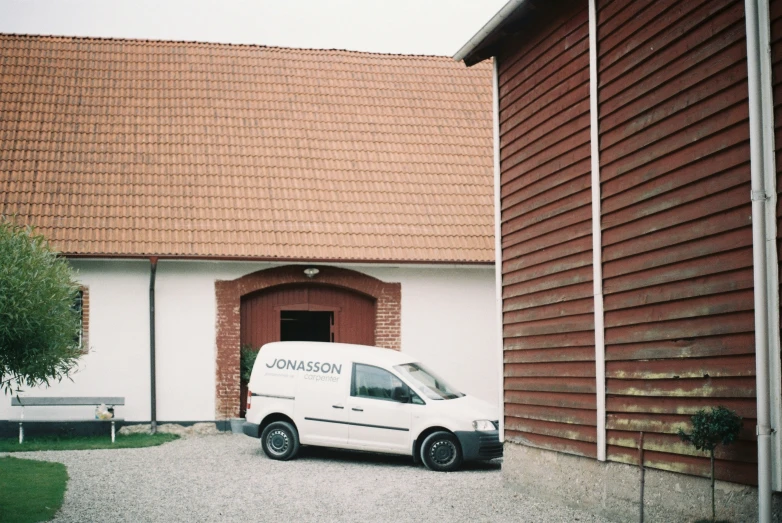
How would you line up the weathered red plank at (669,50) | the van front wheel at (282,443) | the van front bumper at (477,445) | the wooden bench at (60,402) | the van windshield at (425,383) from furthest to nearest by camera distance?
the wooden bench at (60,402) < the van front wheel at (282,443) < the van windshield at (425,383) < the van front bumper at (477,445) < the weathered red plank at (669,50)

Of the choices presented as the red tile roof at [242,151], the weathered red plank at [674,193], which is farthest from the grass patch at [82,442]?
the weathered red plank at [674,193]

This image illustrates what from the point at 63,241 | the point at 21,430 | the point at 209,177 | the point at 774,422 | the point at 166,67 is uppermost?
the point at 166,67

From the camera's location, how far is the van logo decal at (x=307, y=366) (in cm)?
1431

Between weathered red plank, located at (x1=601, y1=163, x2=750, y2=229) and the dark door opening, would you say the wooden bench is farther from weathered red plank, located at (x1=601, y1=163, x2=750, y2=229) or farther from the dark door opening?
weathered red plank, located at (x1=601, y1=163, x2=750, y2=229)

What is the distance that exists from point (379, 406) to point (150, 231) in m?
6.39

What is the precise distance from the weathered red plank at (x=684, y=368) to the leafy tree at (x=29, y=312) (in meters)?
6.05

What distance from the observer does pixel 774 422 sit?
20.8ft

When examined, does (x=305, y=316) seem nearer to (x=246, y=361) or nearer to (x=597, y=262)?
(x=246, y=361)

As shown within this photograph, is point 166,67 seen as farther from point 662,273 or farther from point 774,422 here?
point 774,422

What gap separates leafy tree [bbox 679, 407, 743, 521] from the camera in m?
6.70

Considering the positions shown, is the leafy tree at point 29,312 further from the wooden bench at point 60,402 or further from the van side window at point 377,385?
the wooden bench at point 60,402

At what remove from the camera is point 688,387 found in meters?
7.59

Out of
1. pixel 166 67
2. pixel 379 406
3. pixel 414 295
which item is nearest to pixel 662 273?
pixel 379 406

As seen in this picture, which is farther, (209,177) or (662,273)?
(209,177)
